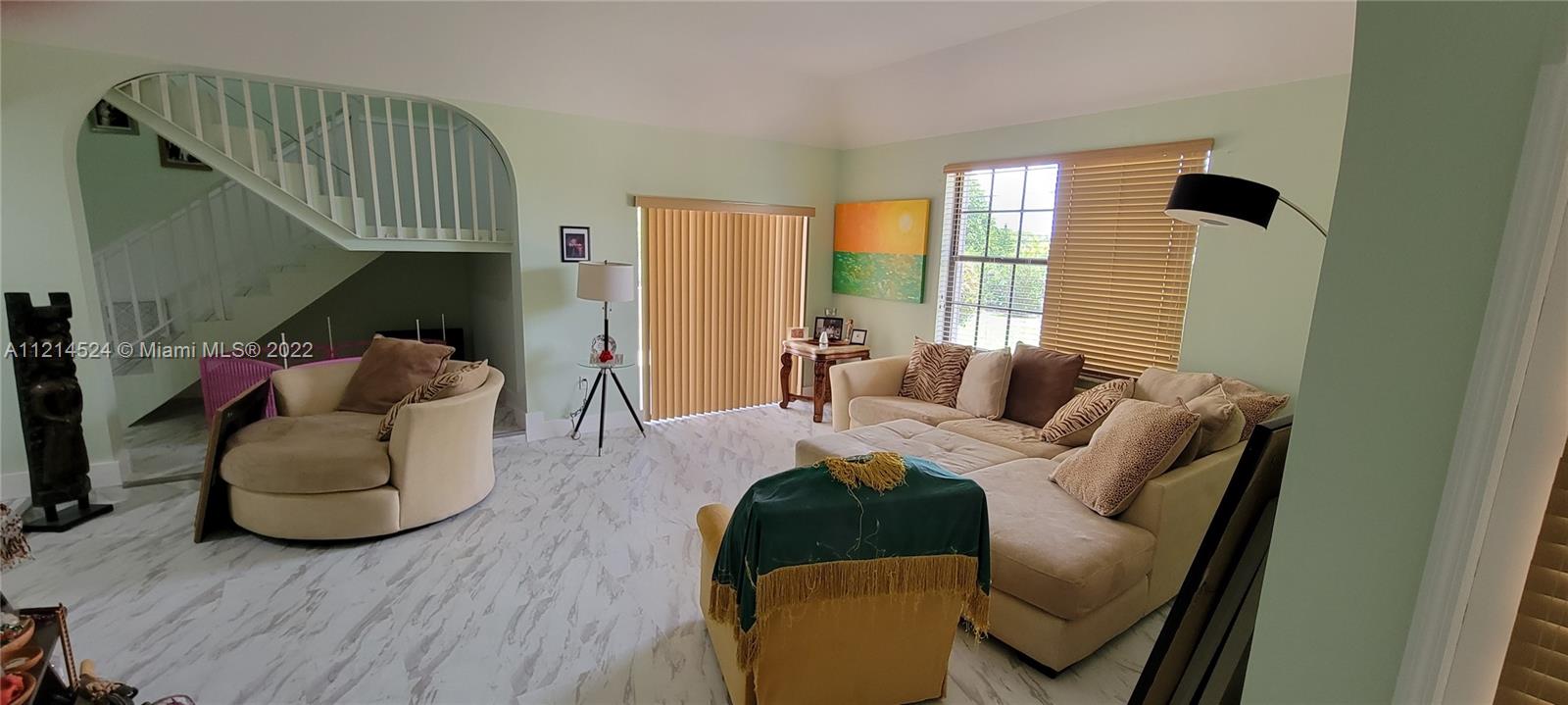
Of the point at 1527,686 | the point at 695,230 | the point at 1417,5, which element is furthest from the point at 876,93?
the point at 1527,686

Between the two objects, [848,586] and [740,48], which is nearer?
[848,586]

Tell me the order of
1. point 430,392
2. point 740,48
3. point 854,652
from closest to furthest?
point 854,652
point 430,392
point 740,48

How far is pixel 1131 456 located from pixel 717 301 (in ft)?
11.6

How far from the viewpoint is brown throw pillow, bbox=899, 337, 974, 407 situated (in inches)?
167

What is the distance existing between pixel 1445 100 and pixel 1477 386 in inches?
13.0

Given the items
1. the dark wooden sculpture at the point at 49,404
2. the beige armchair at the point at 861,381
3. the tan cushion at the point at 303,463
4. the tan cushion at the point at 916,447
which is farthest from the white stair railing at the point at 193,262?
the tan cushion at the point at 916,447

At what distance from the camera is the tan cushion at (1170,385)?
314cm

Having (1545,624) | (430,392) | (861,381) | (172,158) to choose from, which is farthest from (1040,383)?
(172,158)

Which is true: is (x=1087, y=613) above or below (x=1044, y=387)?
below

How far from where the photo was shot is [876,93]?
471 cm

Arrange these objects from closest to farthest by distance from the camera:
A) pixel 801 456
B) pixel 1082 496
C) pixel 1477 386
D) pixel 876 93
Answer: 1. pixel 1477 386
2. pixel 1082 496
3. pixel 801 456
4. pixel 876 93

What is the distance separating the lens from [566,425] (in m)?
4.71

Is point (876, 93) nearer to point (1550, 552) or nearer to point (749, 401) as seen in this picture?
point (749, 401)

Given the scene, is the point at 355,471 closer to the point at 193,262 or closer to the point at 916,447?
the point at 916,447
